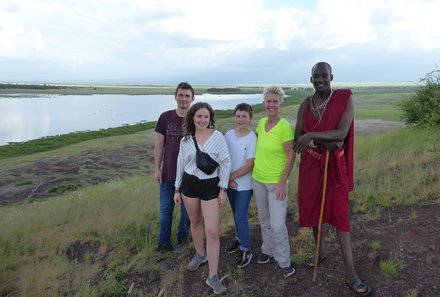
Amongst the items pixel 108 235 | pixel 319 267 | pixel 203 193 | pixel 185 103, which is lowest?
pixel 108 235

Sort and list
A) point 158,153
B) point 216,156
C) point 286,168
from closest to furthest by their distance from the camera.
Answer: point 286,168 → point 216,156 → point 158,153

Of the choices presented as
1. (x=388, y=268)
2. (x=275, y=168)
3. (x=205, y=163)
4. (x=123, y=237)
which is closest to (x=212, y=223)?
(x=205, y=163)

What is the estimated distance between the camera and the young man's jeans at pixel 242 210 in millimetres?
4199

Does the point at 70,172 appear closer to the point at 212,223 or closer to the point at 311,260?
the point at 212,223

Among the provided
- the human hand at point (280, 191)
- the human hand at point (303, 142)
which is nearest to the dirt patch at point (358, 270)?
the human hand at point (280, 191)

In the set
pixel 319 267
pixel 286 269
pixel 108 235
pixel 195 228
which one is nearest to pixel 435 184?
pixel 319 267

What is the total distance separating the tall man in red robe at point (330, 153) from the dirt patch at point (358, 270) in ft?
A: 1.30

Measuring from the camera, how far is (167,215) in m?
4.92

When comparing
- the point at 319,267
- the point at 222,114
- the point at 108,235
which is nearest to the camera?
the point at 319,267

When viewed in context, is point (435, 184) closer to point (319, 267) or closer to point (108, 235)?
point (319, 267)

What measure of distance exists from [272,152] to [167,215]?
1889mm

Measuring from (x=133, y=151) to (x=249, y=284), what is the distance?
720 inches

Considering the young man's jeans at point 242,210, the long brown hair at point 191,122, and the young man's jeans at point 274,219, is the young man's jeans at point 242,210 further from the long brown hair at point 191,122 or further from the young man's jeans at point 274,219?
the long brown hair at point 191,122

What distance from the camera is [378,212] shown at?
216 inches
